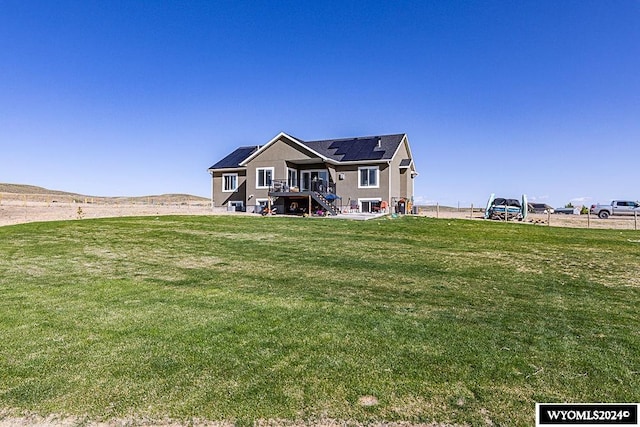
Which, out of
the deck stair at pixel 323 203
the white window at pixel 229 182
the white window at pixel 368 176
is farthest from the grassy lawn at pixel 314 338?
the white window at pixel 229 182

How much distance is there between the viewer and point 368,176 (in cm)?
2867

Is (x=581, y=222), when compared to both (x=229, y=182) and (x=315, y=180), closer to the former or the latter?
(x=315, y=180)

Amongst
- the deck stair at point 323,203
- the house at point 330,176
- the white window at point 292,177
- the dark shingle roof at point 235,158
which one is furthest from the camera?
the dark shingle roof at point 235,158

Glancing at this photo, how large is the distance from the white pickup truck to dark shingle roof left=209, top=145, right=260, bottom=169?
32738 mm

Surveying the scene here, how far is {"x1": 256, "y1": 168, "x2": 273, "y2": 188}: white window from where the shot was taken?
95.9 ft

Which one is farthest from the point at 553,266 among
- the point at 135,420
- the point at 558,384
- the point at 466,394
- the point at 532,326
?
the point at 135,420

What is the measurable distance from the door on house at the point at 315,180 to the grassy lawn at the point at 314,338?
19.7 m

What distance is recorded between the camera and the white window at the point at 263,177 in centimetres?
2922

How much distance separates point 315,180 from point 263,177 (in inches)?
172

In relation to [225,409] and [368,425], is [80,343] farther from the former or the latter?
[368,425]

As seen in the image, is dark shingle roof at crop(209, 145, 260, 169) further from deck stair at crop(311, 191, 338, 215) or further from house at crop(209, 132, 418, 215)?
deck stair at crop(311, 191, 338, 215)

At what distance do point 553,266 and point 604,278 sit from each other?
1.31 m

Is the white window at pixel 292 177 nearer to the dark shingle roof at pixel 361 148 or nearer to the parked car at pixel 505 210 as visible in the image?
the dark shingle roof at pixel 361 148

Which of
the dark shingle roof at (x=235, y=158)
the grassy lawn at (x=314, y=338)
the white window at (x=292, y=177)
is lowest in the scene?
the grassy lawn at (x=314, y=338)
